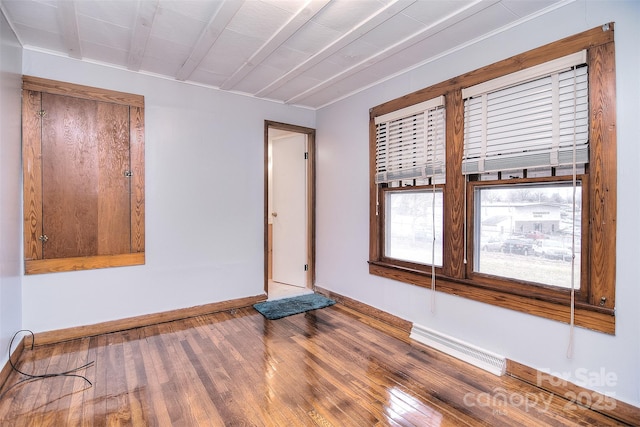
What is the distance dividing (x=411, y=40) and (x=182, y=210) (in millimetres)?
2787

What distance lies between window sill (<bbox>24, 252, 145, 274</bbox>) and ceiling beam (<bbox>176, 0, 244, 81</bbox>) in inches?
75.4

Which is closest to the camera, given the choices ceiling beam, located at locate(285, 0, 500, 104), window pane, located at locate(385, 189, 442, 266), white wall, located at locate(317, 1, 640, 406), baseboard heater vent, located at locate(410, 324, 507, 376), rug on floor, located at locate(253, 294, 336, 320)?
white wall, located at locate(317, 1, 640, 406)

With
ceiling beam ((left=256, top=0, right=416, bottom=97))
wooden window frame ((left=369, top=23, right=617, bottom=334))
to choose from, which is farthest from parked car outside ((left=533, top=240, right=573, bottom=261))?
ceiling beam ((left=256, top=0, right=416, bottom=97))

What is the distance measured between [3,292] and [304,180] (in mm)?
3213

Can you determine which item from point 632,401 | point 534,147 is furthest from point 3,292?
point 632,401

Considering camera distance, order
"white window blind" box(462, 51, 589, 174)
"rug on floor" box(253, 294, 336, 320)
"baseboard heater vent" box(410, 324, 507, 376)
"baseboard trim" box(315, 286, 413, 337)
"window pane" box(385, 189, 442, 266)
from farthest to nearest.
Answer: "rug on floor" box(253, 294, 336, 320)
"baseboard trim" box(315, 286, 413, 337)
"window pane" box(385, 189, 442, 266)
"baseboard heater vent" box(410, 324, 507, 376)
"white window blind" box(462, 51, 589, 174)

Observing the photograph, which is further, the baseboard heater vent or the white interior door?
the white interior door

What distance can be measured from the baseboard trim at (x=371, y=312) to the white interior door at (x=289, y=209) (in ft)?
1.93

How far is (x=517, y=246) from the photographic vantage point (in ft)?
7.87

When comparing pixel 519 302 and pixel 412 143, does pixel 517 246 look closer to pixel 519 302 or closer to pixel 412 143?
pixel 519 302

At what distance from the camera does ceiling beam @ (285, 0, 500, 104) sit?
212 cm

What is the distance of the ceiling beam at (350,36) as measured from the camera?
6.95 feet

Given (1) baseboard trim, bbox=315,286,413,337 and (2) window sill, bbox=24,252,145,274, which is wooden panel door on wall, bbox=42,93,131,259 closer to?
(2) window sill, bbox=24,252,145,274

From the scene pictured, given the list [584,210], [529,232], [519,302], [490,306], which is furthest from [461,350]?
[584,210]
